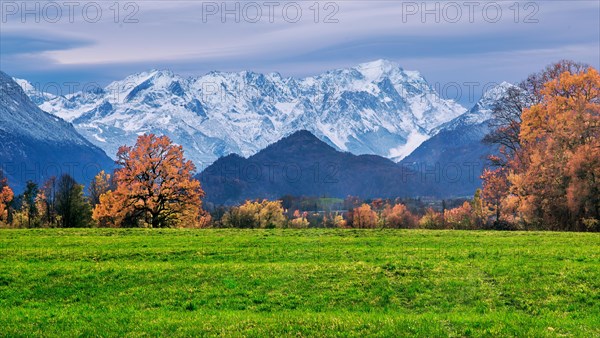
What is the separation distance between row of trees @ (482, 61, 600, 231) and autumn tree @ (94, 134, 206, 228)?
35875 millimetres

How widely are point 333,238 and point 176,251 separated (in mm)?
11526

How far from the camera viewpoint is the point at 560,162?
59.7 m

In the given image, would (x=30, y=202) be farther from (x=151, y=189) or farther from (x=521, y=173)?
(x=521, y=173)

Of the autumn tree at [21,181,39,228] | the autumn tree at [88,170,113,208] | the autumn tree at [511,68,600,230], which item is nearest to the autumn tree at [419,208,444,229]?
the autumn tree at [511,68,600,230]

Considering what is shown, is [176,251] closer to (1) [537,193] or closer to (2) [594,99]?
(1) [537,193]

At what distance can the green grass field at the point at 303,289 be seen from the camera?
19734mm

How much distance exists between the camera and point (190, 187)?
72.9 m

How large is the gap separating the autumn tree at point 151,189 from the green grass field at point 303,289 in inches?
1317

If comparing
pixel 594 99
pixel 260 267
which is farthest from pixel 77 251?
pixel 594 99

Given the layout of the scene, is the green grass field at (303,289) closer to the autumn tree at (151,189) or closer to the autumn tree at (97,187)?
the autumn tree at (151,189)

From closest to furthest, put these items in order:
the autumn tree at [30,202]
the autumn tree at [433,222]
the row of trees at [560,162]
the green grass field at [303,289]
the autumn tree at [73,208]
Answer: the green grass field at [303,289], the row of trees at [560,162], the autumn tree at [433,222], the autumn tree at [73,208], the autumn tree at [30,202]

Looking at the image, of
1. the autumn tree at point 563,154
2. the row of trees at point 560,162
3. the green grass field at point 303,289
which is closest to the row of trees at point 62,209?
the green grass field at point 303,289

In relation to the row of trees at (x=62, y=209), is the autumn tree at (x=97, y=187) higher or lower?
higher

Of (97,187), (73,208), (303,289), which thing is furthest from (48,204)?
(303,289)
